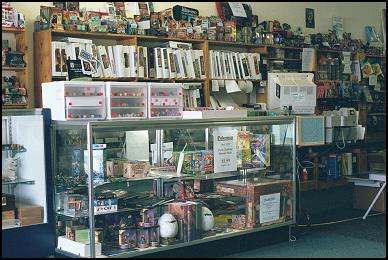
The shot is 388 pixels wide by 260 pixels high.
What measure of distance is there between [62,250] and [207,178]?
1.29 meters

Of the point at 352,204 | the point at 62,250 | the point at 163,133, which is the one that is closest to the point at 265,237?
the point at 163,133

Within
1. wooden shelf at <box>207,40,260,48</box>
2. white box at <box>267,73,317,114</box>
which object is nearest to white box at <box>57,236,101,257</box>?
wooden shelf at <box>207,40,260,48</box>

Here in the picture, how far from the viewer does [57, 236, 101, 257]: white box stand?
4.07m

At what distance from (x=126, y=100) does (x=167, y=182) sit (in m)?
0.75

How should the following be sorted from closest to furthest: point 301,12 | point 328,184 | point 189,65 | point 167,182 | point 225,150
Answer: point 167,182 < point 225,150 < point 189,65 < point 328,184 < point 301,12

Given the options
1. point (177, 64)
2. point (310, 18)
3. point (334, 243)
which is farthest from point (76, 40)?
point (310, 18)

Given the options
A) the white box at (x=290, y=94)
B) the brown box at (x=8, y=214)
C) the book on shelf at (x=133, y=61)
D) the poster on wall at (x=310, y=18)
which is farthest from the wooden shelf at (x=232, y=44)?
the brown box at (x=8, y=214)

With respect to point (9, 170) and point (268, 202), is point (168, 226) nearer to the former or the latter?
point (268, 202)

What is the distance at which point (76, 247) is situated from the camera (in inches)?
162

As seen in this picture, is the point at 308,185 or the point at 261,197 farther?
the point at 308,185

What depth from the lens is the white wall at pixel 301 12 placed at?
573 cm

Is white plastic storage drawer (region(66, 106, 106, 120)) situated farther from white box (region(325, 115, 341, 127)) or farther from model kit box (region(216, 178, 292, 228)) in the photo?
white box (region(325, 115, 341, 127))

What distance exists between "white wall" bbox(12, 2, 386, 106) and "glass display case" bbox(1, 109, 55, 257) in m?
1.51

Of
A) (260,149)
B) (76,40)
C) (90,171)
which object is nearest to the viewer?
(90,171)
